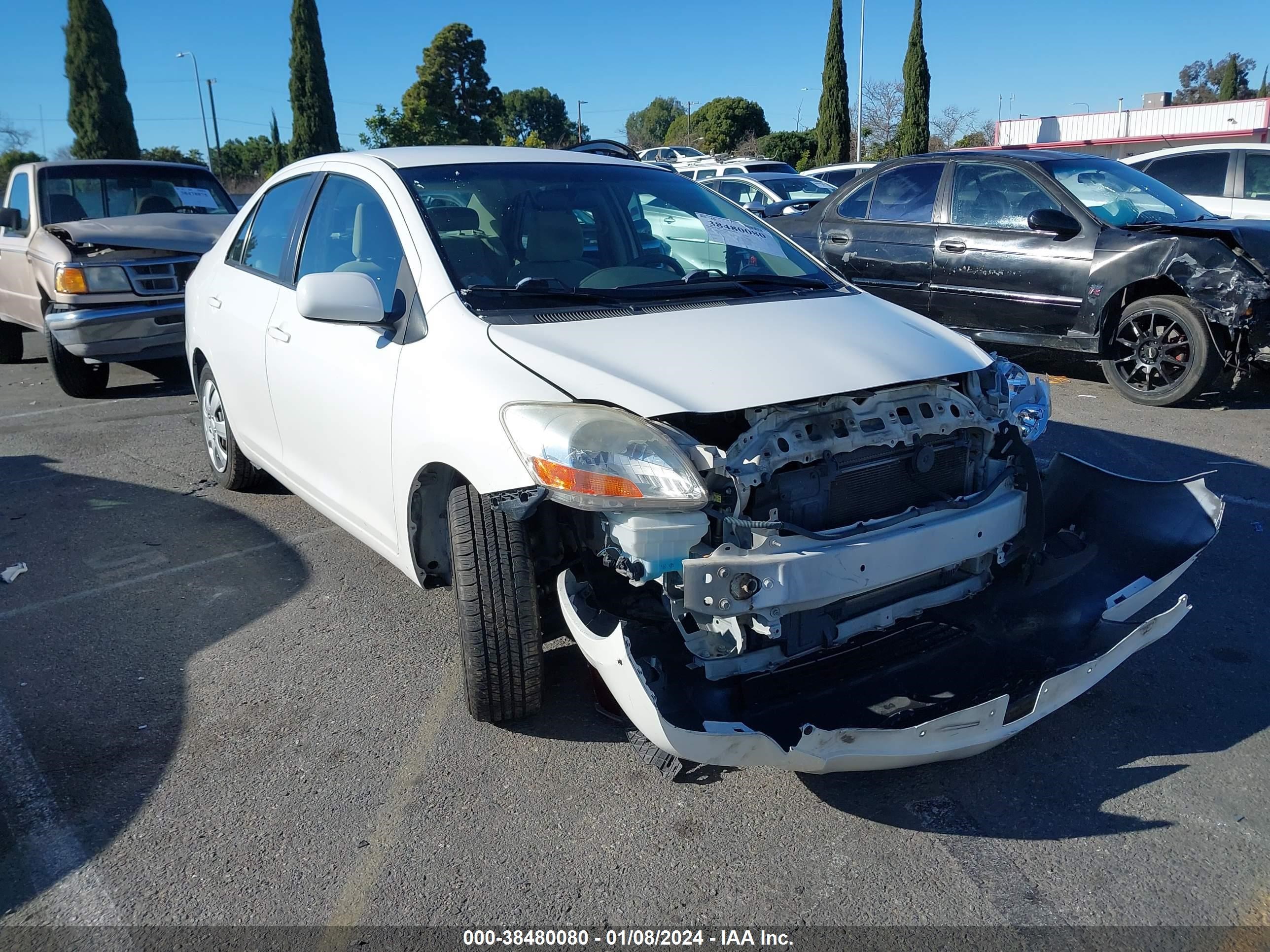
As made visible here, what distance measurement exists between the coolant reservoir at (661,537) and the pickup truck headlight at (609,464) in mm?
29

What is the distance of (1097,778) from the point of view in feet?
9.16

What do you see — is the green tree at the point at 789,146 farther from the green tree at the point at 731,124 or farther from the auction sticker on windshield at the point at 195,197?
the auction sticker on windshield at the point at 195,197

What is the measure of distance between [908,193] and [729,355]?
5.80 meters

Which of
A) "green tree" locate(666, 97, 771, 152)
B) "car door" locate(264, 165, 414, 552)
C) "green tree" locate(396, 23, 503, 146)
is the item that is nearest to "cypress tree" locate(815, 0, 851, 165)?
"green tree" locate(666, 97, 771, 152)

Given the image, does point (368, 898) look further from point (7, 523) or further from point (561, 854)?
point (7, 523)

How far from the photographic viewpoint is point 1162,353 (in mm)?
6820

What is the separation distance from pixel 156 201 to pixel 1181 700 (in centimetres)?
913

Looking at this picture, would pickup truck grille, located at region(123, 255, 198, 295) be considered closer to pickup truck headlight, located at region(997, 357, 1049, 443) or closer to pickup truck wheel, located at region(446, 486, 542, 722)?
pickup truck wheel, located at region(446, 486, 542, 722)

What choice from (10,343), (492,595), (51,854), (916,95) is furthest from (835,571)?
(916,95)

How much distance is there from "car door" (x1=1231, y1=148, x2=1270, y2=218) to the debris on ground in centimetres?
1066

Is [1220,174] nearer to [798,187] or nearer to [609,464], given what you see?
[798,187]

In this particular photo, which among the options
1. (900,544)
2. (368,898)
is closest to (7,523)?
(368,898)

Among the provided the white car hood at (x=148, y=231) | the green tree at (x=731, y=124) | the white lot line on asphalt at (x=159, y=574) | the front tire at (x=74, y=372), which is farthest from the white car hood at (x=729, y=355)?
the green tree at (x=731, y=124)

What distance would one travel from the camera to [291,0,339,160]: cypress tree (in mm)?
36812
